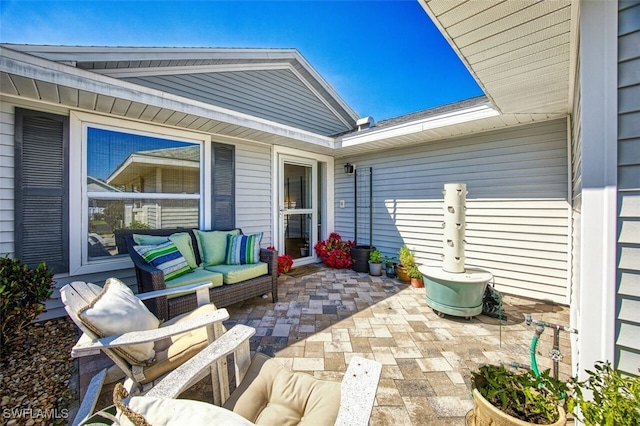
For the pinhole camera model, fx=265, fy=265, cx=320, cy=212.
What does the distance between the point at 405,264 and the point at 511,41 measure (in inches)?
137

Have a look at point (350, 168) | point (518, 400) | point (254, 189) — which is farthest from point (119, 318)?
point (350, 168)

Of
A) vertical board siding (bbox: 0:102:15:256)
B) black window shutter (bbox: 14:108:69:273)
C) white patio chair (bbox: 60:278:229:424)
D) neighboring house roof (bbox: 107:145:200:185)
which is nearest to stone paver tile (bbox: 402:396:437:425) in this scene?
white patio chair (bbox: 60:278:229:424)

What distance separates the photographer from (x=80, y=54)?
3537 mm

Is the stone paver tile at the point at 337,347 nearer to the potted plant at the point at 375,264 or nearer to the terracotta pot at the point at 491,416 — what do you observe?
the terracotta pot at the point at 491,416

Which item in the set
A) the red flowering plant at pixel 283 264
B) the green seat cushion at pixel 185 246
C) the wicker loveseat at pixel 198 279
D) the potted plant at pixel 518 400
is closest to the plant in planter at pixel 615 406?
the potted plant at pixel 518 400

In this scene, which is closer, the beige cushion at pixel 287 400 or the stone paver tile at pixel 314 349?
the beige cushion at pixel 287 400

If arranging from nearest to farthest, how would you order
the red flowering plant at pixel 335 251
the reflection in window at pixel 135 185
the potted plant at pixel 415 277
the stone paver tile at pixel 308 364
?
the stone paver tile at pixel 308 364 → the reflection in window at pixel 135 185 → the potted plant at pixel 415 277 → the red flowering plant at pixel 335 251

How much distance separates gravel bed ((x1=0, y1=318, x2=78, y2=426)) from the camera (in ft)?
5.57

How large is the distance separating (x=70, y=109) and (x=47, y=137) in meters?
0.40

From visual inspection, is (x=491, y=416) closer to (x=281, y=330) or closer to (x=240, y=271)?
(x=281, y=330)

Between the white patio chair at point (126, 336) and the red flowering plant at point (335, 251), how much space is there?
375 centimetres

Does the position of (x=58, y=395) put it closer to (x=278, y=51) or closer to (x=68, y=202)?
(x=68, y=202)

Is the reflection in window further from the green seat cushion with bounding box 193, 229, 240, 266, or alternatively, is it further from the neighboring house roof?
the green seat cushion with bounding box 193, 229, 240, 266

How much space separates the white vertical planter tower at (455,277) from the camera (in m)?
3.03
